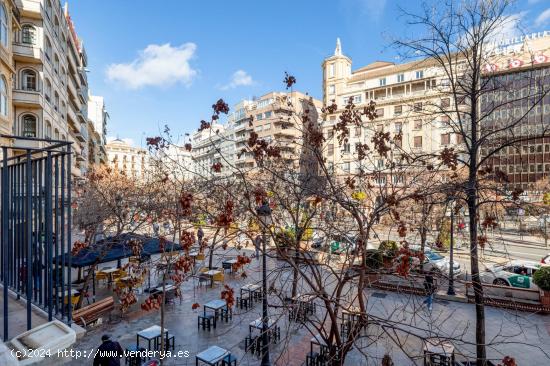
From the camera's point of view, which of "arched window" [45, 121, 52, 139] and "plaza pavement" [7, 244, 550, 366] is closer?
"plaza pavement" [7, 244, 550, 366]

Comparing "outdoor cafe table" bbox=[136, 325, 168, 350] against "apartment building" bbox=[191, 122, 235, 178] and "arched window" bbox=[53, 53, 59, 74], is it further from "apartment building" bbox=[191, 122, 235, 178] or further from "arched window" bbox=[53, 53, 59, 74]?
"arched window" bbox=[53, 53, 59, 74]

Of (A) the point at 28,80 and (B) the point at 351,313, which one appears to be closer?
(B) the point at 351,313

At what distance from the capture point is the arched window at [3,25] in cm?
1662

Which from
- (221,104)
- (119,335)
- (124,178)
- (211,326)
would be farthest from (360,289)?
(124,178)

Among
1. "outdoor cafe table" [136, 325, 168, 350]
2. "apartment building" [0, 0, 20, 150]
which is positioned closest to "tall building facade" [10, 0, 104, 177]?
"apartment building" [0, 0, 20, 150]

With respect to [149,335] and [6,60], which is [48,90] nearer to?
[6,60]

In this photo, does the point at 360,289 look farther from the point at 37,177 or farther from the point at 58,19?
the point at 58,19

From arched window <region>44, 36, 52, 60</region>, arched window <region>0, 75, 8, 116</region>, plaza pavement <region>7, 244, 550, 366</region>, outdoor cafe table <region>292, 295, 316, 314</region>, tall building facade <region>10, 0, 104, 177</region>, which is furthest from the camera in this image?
arched window <region>44, 36, 52, 60</region>

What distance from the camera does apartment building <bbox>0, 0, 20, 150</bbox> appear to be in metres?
16.8

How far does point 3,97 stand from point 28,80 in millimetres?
4257

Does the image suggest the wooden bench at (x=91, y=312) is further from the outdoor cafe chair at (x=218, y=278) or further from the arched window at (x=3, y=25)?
the arched window at (x=3, y=25)

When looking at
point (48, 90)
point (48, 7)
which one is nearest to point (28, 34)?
point (48, 90)

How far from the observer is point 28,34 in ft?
71.1

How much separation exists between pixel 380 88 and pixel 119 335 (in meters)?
47.8
